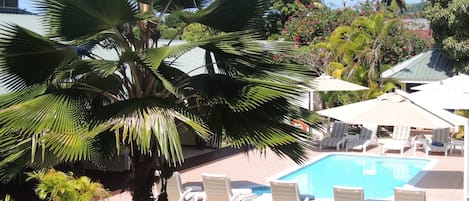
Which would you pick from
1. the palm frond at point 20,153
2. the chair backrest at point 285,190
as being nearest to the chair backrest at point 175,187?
the chair backrest at point 285,190

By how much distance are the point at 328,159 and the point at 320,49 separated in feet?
32.2

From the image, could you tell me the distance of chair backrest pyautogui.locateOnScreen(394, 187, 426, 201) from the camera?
10801 mm

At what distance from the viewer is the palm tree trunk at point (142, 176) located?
7152 millimetres

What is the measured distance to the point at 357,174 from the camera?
18.0 metres

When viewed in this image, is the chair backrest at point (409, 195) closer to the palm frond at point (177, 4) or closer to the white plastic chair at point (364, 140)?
the palm frond at point (177, 4)

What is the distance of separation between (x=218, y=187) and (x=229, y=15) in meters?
5.78

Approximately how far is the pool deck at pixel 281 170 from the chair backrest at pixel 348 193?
8.58 ft

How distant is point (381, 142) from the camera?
940 inches

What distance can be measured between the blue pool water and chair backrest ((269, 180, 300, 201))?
303 centimetres

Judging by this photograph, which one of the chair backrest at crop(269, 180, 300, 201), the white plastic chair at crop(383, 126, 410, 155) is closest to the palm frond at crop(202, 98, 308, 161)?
the chair backrest at crop(269, 180, 300, 201)

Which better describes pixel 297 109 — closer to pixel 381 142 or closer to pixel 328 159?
pixel 328 159

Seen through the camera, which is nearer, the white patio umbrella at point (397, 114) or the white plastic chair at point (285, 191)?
the white plastic chair at point (285, 191)

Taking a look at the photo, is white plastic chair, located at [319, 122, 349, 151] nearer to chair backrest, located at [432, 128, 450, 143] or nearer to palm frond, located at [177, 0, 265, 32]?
chair backrest, located at [432, 128, 450, 143]

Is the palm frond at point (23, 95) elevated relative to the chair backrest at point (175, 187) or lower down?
elevated
